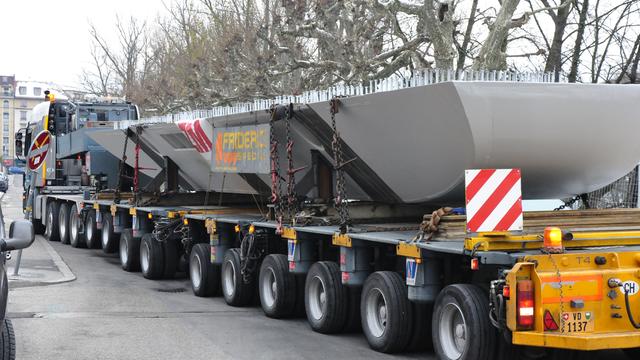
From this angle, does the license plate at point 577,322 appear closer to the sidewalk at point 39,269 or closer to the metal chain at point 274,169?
the metal chain at point 274,169

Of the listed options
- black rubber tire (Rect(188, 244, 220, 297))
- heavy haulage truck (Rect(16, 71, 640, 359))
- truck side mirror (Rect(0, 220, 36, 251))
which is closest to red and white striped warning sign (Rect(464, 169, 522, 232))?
heavy haulage truck (Rect(16, 71, 640, 359))

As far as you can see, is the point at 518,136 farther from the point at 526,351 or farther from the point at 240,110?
the point at 240,110

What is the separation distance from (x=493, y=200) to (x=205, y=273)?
21.5 ft

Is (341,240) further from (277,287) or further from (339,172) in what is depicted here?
(277,287)

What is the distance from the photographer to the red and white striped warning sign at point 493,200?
7.48 metres

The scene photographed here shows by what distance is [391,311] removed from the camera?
28.3 feet

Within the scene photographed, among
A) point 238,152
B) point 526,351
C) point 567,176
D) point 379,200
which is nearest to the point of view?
point 526,351

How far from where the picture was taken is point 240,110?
40.8 ft

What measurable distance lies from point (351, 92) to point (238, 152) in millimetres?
3200

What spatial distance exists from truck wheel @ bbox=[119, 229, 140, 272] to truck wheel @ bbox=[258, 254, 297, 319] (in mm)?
5460

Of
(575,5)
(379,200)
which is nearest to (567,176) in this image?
(379,200)

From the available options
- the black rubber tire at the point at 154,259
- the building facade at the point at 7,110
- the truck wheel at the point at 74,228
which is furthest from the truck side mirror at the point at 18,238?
the building facade at the point at 7,110

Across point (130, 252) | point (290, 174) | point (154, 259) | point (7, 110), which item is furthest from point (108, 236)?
point (7, 110)

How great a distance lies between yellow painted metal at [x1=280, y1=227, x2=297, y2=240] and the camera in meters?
10.5
